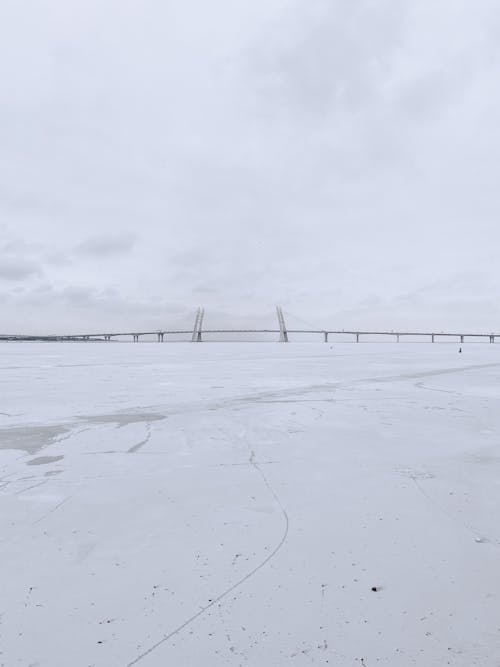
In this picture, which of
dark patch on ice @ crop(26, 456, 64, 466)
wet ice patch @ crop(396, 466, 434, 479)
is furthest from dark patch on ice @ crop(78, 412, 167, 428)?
wet ice patch @ crop(396, 466, 434, 479)

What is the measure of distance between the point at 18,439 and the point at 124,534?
3.94 m

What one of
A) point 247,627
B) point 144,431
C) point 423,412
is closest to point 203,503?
point 247,627

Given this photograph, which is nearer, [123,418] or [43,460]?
[43,460]

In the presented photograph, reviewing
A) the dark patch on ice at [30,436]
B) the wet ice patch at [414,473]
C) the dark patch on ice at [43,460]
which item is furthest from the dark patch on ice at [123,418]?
the wet ice patch at [414,473]

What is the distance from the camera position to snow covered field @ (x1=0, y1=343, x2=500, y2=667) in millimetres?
2268

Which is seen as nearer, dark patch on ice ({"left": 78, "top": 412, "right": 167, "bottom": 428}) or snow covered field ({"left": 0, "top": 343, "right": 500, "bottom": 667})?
snow covered field ({"left": 0, "top": 343, "right": 500, "bottom": 667})

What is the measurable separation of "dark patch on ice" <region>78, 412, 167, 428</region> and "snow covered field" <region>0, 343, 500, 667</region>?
2.17ft

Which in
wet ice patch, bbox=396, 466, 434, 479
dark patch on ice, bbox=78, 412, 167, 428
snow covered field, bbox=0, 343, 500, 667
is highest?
dark patch on ice, bbox=78, 412, 167, 428

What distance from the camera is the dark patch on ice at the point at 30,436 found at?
6.05 m

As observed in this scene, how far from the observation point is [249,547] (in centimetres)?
321

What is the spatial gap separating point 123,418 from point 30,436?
1762 mm

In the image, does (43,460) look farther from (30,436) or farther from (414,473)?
(414,473)

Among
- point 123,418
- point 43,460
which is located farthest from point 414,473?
point 123,418

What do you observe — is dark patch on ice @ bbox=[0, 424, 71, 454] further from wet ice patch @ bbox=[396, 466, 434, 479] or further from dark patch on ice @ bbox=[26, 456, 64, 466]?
wet ice patch @ bbox=[396, 466, 434, 479]
